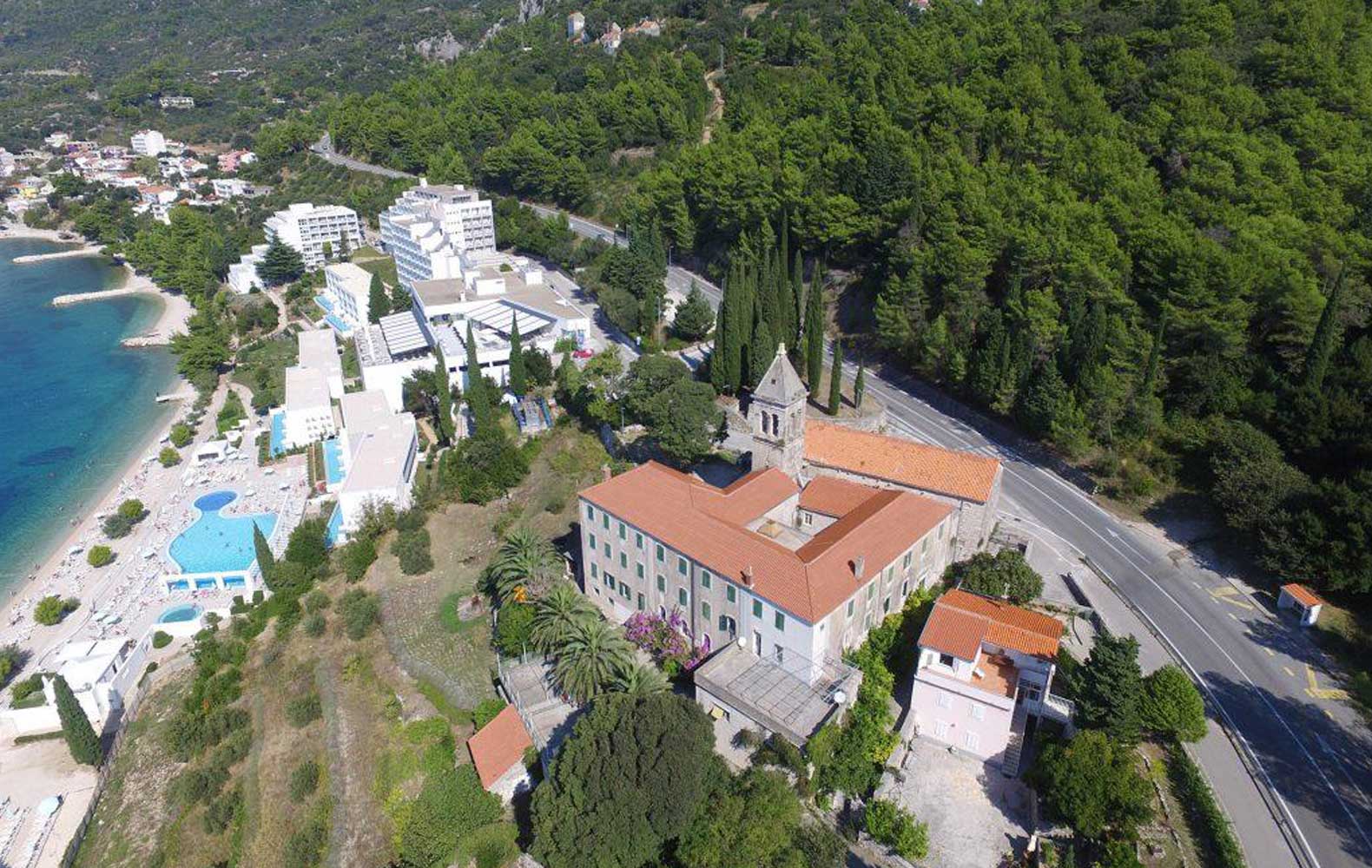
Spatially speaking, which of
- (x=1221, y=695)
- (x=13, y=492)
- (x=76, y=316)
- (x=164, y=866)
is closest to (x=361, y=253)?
(x=76, y=316)

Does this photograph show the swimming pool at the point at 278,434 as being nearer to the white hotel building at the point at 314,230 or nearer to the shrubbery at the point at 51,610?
the shrubbery at the point at 51,610

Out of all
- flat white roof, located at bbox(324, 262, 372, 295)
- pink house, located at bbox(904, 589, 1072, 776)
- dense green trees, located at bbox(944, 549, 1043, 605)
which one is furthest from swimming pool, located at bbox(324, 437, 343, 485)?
pink house, located at bbox(904, 589, 1072, 776)

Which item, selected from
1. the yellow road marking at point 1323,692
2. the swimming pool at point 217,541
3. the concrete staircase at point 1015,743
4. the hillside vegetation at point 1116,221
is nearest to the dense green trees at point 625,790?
the concrete staircase at point 1015,743

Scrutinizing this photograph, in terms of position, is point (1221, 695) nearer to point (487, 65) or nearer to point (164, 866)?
point (164, 866)

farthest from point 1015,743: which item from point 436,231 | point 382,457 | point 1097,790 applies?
point 436,231

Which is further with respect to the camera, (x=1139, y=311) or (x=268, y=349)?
(x=268, y=349)

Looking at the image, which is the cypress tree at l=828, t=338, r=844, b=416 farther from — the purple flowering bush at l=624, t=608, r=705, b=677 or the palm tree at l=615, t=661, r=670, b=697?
the palm tree at l=615, t=661, r=670, b=697
